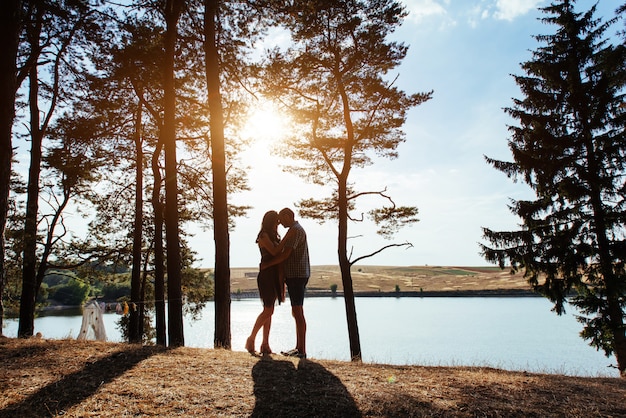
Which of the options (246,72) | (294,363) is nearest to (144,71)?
(246,72)

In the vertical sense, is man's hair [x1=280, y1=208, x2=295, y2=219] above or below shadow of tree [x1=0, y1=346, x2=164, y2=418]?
above

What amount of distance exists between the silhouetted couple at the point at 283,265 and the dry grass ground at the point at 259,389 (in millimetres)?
743

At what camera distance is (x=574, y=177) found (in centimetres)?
1120

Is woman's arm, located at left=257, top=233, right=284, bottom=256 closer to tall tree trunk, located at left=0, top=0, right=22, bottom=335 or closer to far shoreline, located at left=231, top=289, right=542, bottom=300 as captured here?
tall tree trunk, located at left=0, top=0, right=22, bottom=335

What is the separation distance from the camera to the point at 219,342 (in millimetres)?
7277

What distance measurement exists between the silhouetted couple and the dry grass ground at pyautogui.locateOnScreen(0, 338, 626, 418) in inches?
29.3

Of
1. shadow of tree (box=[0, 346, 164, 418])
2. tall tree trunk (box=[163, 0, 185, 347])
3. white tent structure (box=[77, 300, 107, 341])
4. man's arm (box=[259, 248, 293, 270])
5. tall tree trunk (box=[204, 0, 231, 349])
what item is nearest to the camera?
shadow of tree (box=[0, 346, 164, 418])

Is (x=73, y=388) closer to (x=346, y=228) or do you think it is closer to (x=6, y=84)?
(x=6, y=84)

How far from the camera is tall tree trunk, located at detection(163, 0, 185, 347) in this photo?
27.7 feet

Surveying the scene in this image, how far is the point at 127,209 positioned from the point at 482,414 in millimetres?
16625

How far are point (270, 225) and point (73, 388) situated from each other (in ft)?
9.70

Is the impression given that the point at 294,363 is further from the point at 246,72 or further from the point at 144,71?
the point at 144,71

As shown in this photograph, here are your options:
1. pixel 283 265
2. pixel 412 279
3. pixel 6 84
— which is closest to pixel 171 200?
pixel 6 84

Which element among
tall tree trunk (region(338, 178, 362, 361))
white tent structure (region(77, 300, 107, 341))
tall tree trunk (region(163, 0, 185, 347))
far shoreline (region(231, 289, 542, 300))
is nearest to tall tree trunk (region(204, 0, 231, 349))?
tall tree trunk (region(163, 0, 185, 347))
